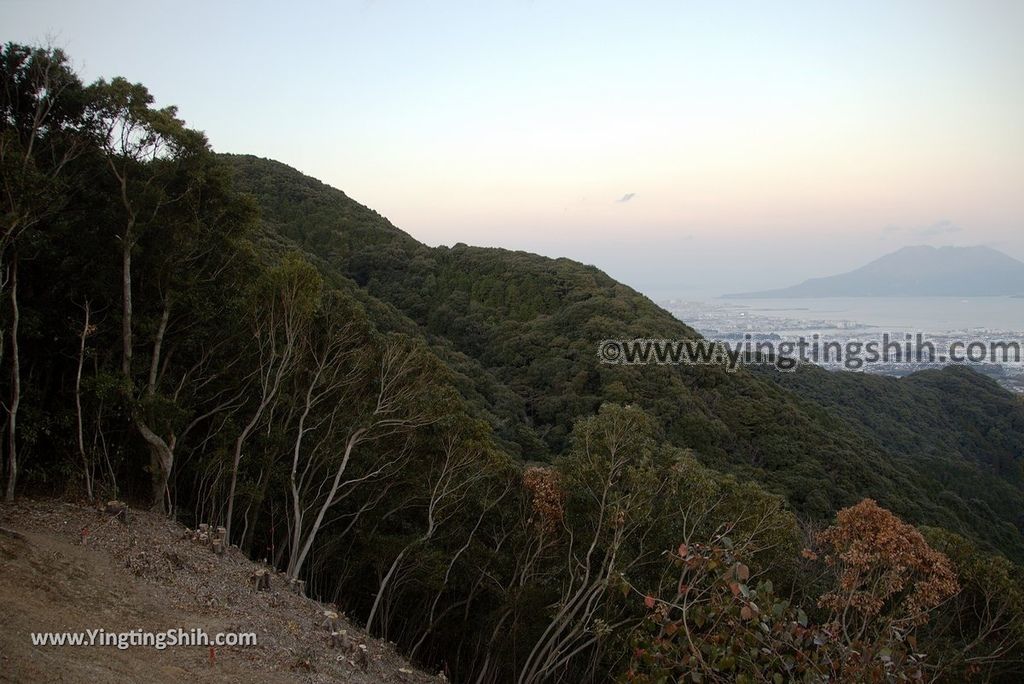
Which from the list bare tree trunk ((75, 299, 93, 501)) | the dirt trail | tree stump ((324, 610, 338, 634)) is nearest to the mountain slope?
tree stump ((324, 610, 338, 634))

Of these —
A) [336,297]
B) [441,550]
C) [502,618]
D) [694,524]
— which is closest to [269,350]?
[336,297]

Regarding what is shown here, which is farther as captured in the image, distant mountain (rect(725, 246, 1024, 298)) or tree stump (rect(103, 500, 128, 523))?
distant mountain (rect(725, 246, 1024, 298))

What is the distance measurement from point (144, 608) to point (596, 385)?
→ 30898 millimetres

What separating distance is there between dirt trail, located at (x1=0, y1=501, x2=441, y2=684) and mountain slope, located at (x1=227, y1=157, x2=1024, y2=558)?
57.8ft

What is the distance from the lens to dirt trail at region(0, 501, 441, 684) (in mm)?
6523

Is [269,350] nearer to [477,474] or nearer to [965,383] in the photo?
[477,474]

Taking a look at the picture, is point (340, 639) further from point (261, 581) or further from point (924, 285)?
point (924, 285)

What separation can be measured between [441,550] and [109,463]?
6836mm

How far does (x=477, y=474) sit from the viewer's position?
1416cm

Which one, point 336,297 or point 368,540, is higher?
point 336,297

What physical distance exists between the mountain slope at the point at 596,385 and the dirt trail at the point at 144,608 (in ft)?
57.8

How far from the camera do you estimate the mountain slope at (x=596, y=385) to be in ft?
Answer: 100

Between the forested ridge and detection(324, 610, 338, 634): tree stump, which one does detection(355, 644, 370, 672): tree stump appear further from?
the forested ridge

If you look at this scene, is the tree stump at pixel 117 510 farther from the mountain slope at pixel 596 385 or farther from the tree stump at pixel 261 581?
the mountain slope at pixel 596 385
